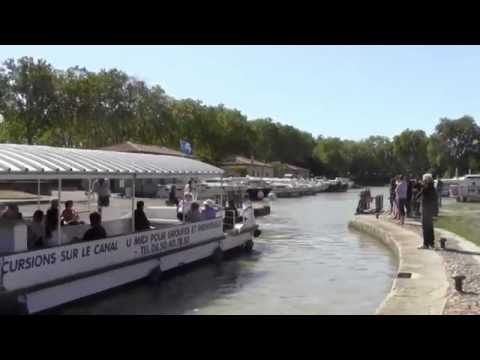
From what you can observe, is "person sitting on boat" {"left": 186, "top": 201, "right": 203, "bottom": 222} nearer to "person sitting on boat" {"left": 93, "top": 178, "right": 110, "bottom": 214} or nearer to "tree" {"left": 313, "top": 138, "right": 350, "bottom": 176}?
"person sitting on boat" {"left": 93, "top": 178, "right": 110, "bottom": 214}

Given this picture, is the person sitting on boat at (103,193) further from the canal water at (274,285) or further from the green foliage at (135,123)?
the green foliage at (135,123)

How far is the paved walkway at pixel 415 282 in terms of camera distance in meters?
10.2

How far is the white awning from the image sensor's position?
11.4 m

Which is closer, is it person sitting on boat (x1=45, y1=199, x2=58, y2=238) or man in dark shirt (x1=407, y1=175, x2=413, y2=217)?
person sitting on boat (x1=45, y1=199, x2=58, y2=238)

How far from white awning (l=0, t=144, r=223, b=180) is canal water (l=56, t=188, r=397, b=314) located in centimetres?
270

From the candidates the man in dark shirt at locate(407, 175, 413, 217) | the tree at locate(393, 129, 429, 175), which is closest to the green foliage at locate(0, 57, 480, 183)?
the tree at locate(393, 129, 429, 175)

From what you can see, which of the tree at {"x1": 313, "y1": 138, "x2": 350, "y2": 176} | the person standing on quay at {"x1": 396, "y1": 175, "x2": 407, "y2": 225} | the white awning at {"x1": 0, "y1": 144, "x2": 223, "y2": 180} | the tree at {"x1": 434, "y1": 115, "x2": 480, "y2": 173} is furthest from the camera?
the tree at {"x1": 313, "y1": 138, "x2": 350, "y2": 176}

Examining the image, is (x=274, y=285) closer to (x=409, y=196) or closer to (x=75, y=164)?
(x=75, y=164)

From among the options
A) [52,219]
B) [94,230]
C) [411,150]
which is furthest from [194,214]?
[411,150]

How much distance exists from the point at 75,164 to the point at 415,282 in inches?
298

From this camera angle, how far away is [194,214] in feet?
61.2

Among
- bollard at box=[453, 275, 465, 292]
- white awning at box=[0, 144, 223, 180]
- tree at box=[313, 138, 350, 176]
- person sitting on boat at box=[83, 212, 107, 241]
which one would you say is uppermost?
tree at box=[313, 138, 350, 176]

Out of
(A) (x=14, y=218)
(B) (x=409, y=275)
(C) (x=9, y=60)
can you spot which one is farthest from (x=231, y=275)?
(C) (x=9, y=60)
